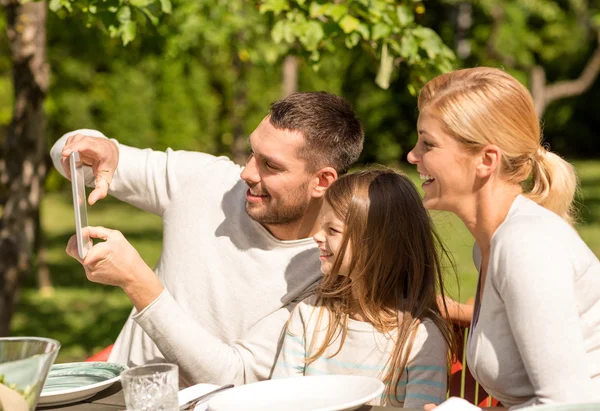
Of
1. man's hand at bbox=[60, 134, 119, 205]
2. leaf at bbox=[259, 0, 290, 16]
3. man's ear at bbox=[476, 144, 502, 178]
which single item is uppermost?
leaf at bbox=[259, 0, 290, 16]

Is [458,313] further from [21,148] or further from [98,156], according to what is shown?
[21,148]

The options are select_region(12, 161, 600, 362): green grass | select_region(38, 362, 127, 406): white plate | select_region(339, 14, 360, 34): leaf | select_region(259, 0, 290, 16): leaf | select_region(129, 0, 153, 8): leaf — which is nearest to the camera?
select_region(38, 362, 127, 406): white plate

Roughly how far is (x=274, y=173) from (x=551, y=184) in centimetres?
89

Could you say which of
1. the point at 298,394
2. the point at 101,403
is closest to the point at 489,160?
the point at 298,394

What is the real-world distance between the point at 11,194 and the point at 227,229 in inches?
85.9

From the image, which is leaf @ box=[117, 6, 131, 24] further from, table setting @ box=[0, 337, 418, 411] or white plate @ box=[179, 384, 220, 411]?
white plate @ box=[179, 384, 220, 411]

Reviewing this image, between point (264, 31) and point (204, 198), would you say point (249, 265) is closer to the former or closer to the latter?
point (204, 198)

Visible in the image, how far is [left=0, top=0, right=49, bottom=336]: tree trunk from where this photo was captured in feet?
14.5

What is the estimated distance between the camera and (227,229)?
279cm

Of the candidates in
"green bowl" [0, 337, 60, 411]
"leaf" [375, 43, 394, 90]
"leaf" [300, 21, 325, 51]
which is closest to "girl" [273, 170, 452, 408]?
"green bowl" [0, 337, 60, 411]

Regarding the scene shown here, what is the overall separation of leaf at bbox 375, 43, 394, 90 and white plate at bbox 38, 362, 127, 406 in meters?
1.73

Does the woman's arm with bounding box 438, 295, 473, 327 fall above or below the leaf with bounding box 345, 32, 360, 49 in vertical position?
below

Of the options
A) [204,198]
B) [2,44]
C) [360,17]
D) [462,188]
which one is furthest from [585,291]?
[2,44]

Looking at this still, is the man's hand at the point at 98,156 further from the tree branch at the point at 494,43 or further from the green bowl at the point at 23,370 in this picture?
the tree branch at the point at 494,43
